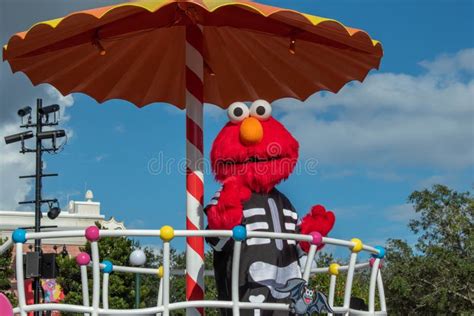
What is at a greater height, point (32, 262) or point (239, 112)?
point (239, 112)

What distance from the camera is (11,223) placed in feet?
134

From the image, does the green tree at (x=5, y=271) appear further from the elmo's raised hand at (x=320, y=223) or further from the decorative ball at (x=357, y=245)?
the decorative ball at (x=357, y=245)

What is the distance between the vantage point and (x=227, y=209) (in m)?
4.89

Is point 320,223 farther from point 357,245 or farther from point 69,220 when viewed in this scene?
point 69,220

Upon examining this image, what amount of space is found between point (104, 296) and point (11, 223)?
3730 cm

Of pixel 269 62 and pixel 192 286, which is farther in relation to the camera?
pixel 269 62

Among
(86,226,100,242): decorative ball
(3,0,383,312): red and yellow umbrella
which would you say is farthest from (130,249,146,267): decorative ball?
(86,226,100,242): decorative ball

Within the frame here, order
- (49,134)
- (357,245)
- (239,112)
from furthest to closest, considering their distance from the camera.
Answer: (49,134), (239,112), (357,245)

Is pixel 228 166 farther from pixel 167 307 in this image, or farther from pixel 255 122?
pixel 167 307

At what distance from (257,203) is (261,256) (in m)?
0.40

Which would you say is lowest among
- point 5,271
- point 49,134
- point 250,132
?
point 250,132

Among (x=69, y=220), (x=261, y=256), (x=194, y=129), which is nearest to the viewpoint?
(x=261, y=256)

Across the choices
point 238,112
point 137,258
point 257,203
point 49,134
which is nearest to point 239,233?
point 257,203

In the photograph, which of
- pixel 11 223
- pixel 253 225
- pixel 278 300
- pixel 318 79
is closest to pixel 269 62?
pixel 318 79
